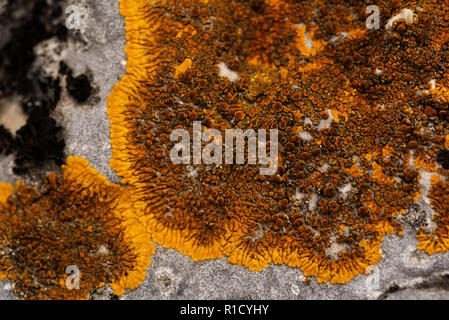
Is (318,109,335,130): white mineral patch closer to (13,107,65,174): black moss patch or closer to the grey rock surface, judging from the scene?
the grey rock surface

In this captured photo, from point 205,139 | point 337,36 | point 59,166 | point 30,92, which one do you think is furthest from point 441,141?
point 30,92

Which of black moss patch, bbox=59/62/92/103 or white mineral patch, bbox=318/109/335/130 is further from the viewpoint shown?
black moss patch, bbox=59/62/92/103

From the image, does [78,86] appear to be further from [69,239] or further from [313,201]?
[313,201]

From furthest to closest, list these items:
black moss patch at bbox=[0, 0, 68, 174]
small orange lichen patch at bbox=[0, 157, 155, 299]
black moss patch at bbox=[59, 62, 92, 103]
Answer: black moss patch at bbox=[59, 62, 92, 103] < black moss patch at bbox=[0, 0, 68, 174] < small orange lichen patch at bbox=[0, 157, 155, 299]

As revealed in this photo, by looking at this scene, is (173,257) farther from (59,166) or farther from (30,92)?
(30,92)

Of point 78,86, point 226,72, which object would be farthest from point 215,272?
point 78,86

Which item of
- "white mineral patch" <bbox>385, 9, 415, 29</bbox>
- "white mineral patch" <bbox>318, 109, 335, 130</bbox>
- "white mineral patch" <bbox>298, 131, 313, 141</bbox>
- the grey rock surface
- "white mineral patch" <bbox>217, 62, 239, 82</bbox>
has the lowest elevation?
the grey rock surface

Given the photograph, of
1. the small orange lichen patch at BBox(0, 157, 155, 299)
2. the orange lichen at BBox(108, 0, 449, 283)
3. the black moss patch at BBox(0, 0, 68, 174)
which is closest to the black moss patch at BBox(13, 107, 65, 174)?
the black moss patch at BBox(0, 0, 68, 174)
